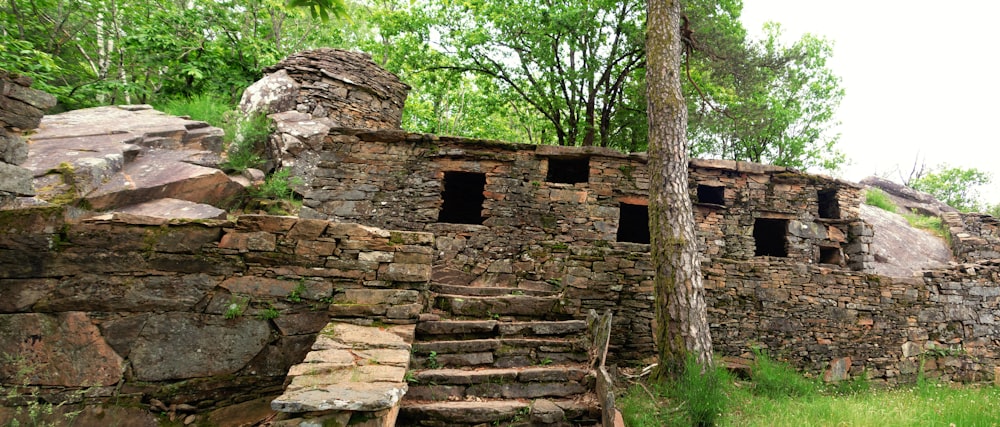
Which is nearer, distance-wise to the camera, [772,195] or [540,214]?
[540,214]

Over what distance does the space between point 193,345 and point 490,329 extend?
288cm

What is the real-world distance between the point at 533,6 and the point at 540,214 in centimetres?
741

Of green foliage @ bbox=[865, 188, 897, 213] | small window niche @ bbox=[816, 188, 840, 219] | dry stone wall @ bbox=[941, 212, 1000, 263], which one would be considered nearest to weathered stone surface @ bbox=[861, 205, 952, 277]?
dry stone wall @ bbox=[941, 212, 1000, 263]

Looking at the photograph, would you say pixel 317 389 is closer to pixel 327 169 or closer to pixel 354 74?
pixel 327 169

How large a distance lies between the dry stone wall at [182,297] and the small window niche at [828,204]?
35.4 ft

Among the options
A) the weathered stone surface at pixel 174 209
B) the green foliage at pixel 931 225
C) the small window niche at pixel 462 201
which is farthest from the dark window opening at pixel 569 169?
the green foliage at pixel 931 225

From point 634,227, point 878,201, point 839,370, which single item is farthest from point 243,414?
point 878,201

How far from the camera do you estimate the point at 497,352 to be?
14.4ft

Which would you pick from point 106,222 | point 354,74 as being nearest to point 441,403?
point 106,222

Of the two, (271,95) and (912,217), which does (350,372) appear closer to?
(271,95)

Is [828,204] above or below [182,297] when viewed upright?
above

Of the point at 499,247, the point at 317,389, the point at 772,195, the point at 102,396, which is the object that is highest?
the point at 772,195

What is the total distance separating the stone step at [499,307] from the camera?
5.12 metres

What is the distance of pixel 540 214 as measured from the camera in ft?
28.0
